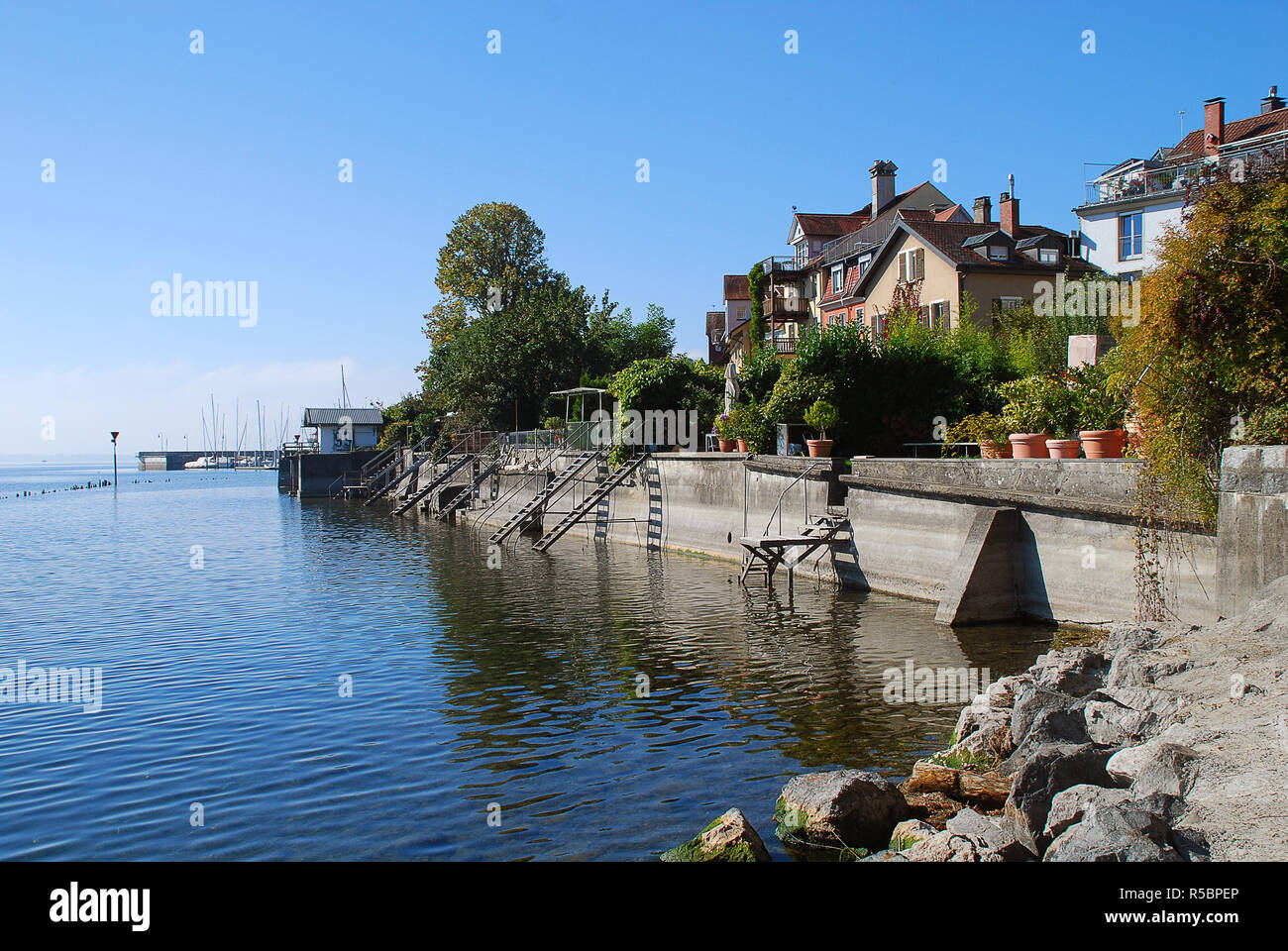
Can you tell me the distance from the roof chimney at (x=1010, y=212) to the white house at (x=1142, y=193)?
3.37m

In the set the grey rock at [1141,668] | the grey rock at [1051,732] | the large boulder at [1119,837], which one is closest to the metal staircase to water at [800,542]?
the grey rock at [1141,668]

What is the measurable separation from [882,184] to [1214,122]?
63.2ft

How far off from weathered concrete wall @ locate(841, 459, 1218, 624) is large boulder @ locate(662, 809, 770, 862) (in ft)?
30.6

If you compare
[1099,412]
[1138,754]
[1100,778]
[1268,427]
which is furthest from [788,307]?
[1100,778]

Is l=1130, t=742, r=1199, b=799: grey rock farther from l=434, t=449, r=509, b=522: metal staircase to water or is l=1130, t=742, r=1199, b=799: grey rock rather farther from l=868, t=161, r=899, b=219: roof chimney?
l=868, t=161, r=899, b=219: roof chimney

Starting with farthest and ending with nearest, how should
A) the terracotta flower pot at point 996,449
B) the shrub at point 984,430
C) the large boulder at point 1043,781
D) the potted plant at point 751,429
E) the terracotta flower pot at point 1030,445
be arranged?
the potted plant at point 751,429, the shrub at point 984,430, the terracotta flower pot at point 996,449, the terracotta flower pot at point 1030,445, the large boulder at point 1043,781

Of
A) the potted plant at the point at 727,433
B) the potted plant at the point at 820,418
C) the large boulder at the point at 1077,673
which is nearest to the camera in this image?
the large boulder at the point at 1077,673

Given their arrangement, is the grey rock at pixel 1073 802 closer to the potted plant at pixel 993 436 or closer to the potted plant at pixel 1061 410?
the potted plant at pixel 993 436

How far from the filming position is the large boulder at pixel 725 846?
24.6 feet

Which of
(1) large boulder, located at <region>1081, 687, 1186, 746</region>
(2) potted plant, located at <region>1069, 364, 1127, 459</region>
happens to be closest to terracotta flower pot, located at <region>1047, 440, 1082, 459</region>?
(2) potted plant, located at <region>1069, 364, 1127, 459</region>

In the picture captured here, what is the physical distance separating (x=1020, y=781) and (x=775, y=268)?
188ft

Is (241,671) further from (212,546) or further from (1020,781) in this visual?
(212,546)

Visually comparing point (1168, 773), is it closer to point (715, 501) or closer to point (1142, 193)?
point (715, 501)

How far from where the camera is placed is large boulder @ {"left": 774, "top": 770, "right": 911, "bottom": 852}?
26.7ft
